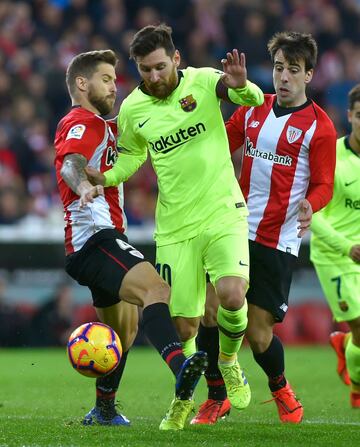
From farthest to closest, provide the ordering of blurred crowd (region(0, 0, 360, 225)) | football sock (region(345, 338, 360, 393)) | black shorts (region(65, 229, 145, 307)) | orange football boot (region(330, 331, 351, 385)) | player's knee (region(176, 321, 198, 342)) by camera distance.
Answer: blurred crowd (region(0, 0, 360, 225))
orange football boot (region(330, 331, 351, 385))
football sock (region(345, 338, 360, 393))
player's knee (region(176, 321, 198, 342))
black shorts (region(65, 229, 145, 307))

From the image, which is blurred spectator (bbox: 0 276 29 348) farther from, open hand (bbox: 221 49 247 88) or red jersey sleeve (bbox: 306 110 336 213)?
open hand (bbox: 221 49 247 88)

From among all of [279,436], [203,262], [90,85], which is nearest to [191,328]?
[203,262]

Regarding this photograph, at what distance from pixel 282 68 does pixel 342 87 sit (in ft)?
38.0

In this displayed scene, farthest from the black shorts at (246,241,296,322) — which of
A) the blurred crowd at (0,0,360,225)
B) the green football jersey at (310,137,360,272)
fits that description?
the blurred crowd at (0,0,360,225)

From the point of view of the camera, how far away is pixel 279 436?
662 cm

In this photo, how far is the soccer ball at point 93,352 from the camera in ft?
21.8

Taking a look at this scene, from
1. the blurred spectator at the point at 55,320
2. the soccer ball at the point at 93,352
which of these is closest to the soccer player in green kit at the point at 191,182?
the soccer ball at the point at 93,352

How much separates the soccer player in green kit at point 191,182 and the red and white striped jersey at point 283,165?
0.42 m

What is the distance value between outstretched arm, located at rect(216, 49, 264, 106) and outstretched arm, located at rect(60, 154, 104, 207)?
1.04 m

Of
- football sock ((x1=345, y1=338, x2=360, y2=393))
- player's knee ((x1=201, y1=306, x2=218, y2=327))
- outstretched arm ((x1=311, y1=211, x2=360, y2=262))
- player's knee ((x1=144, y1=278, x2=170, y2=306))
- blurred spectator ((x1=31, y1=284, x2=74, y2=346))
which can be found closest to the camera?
player's knee ((x1=144, y1=278, x2=170, y2=306))

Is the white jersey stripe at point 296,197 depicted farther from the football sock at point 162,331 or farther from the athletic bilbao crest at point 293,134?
the football sock at point 162,331

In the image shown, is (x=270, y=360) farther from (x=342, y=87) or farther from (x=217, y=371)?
(x=342, y=87)

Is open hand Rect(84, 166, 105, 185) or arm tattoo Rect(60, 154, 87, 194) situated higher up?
arm tattoo Rect(60, 154, 87, 194)

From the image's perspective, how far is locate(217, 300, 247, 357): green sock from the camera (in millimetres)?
7113
